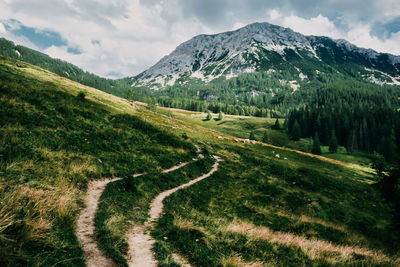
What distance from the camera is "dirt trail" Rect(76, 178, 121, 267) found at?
210 inches

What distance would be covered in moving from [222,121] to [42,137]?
5961 inches

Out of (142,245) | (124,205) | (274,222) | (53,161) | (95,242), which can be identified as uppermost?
(53,161)

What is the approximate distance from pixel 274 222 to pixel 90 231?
1343cm

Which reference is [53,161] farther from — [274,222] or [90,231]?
[274,222]

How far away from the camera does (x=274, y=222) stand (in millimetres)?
15211

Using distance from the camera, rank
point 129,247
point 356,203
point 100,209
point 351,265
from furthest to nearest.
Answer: point 356,203 < point 100,209 < point 351,265 < point 129,247

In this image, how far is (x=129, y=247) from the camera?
666 centimetres

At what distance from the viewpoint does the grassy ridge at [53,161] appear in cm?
472

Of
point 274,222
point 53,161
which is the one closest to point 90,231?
point 53,161

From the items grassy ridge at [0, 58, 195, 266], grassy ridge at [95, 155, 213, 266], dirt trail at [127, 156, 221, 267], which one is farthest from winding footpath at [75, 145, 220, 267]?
grassy ridge at [0, 58, 195, 266]

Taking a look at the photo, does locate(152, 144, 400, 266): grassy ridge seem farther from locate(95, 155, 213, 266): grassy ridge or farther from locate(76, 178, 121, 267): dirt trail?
locate(76, 178, 121, 267): dirt trail

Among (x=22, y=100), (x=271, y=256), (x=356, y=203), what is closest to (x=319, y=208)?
(x=356, y=203)

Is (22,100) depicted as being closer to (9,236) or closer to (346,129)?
(9,236)

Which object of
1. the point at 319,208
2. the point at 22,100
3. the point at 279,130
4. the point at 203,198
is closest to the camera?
the point at 203,198
